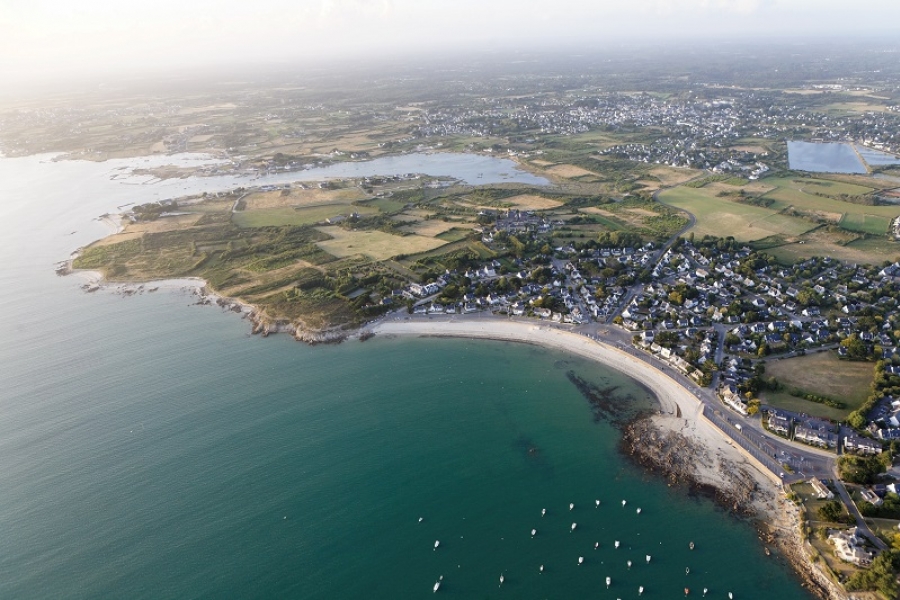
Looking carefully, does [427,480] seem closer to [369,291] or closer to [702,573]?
[702,573]

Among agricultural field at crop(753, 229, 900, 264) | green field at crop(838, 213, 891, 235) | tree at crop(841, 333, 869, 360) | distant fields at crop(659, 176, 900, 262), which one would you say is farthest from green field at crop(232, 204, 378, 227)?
green field at crop(838, 213, 891, 235)

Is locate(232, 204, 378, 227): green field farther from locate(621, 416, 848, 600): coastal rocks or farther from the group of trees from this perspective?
the group of trees

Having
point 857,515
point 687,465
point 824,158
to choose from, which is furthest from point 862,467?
point 824,158

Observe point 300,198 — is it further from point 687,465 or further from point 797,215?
point 797,215

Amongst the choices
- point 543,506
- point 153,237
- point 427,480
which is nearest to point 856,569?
point 543,506

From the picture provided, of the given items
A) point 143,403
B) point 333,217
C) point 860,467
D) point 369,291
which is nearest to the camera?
point 860,467

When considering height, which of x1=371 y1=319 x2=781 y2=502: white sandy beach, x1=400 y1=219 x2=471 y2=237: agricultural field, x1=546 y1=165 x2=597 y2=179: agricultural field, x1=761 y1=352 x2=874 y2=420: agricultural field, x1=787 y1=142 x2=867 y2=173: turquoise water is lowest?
x1=371 y1=319 x2=781 y2=502: white sandy beach
